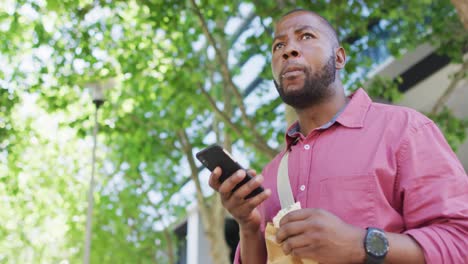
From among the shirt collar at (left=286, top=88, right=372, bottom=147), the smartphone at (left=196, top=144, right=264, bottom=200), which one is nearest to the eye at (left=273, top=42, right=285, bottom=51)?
the shirt collar at (left=286, top=88, right=372, bottom=147)

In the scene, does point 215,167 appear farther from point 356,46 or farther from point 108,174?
point 108,174

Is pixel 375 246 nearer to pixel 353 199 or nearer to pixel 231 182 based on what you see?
pixel 353 199

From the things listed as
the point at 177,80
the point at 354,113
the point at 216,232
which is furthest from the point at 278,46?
the point at 216,232

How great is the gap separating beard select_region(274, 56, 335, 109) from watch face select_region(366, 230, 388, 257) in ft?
2.18

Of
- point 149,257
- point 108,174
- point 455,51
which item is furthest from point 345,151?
point 149,257

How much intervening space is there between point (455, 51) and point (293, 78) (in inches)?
399

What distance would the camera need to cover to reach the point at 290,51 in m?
2.31

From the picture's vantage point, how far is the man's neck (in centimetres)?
232

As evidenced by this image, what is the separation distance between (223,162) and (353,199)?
44 cm

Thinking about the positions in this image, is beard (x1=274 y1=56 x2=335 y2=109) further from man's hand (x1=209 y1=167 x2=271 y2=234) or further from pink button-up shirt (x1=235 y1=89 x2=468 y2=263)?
man's hand (x1=209 y1=167 x2=271 y2=234)

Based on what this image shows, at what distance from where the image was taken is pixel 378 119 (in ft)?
7.04

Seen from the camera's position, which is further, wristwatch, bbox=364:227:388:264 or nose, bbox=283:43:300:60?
nose, bbox=283:43:300:60

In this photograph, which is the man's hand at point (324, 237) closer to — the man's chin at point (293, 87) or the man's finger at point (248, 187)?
the man's finger at point (248, 187)

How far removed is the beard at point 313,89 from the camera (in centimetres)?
226
